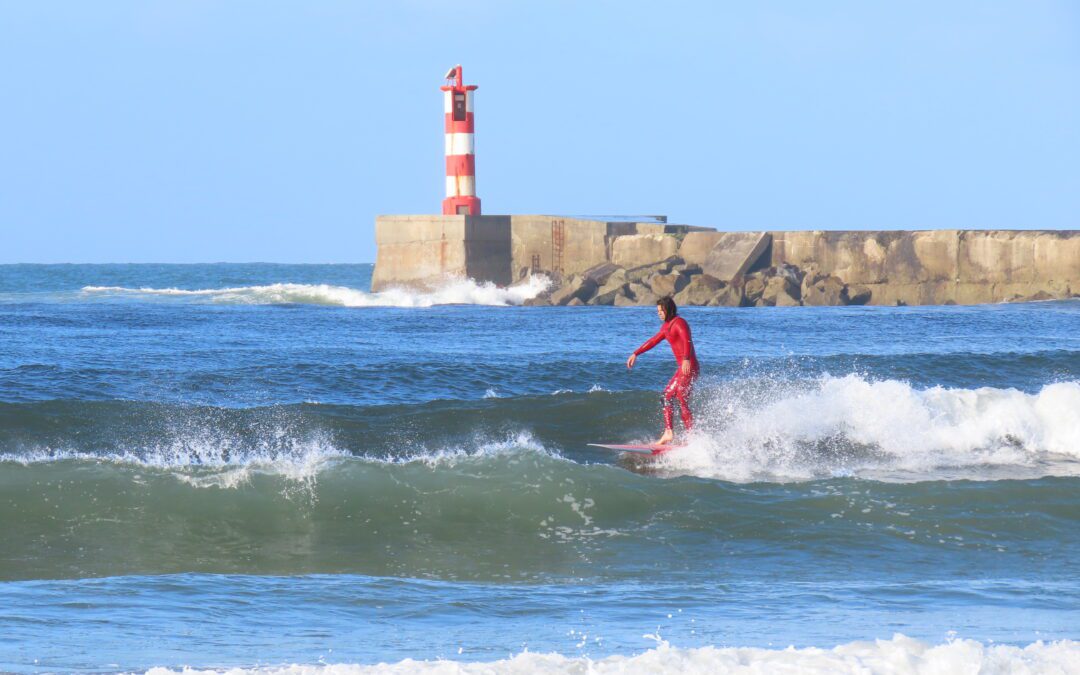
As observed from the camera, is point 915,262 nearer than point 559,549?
No

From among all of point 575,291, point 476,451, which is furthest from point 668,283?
point 476,451

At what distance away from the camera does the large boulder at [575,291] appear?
27.7 metres

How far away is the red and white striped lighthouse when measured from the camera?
96.5ft

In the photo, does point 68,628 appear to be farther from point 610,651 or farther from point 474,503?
point 474,503

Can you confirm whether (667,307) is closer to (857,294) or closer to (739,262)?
(739,262)

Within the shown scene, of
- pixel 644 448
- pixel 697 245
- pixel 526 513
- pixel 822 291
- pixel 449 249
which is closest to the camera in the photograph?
pixel 526 513

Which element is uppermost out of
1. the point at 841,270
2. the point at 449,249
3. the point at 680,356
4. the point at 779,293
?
the point at 449,249

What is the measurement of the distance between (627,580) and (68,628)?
291 cm

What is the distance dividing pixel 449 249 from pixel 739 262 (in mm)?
6391

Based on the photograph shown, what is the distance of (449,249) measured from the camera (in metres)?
29.0

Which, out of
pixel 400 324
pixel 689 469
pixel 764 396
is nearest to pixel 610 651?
pixel 689 469

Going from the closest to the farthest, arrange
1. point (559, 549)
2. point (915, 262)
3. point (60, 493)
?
point (559, 549) < point (60, 493) < point (915, 262)

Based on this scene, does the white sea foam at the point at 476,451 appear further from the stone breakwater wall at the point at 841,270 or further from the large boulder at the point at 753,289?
the large boulder at the point at 753,289

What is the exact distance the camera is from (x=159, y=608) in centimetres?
627
